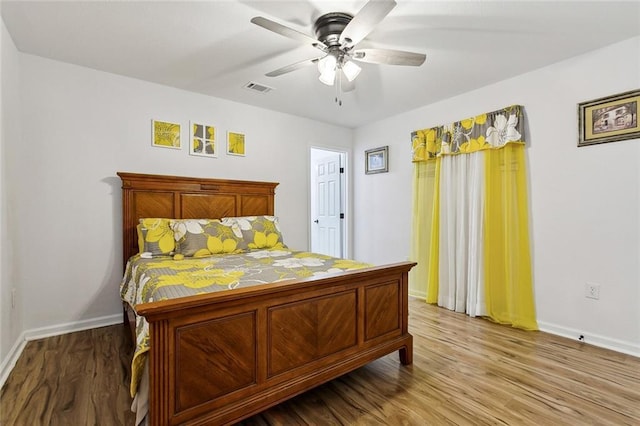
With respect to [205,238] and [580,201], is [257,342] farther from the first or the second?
[580,201]

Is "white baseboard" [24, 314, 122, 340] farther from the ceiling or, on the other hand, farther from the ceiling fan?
the ceiling fan

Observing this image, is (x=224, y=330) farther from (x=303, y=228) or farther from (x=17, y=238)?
(x=303, y=228)

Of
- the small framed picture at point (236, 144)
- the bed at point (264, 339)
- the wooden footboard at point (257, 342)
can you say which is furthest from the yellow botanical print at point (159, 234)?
the wooden footboard at point (257, 342)

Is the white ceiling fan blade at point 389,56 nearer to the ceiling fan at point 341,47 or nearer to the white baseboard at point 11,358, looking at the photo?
the ceiling fan at point 341,47

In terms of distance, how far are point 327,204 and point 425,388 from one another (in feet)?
12.0

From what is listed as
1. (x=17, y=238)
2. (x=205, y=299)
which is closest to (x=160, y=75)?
(x=17, y=238)

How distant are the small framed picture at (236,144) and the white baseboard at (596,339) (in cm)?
370

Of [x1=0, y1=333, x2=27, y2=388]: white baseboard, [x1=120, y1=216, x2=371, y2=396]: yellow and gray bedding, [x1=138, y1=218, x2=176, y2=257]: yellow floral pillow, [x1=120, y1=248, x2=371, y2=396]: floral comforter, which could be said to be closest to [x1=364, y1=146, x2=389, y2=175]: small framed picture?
[x1=120, y1=216, x2=371, y2=396]: yellow and gray bedding

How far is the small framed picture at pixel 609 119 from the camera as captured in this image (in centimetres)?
235

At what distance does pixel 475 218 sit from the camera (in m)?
3.22

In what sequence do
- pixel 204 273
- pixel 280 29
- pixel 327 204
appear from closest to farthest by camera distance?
pixel 280 29
pixel 204 273
pixel 327 204

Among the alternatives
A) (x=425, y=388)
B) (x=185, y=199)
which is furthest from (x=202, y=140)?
(x=425, y=388)

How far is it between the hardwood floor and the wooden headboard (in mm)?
1153

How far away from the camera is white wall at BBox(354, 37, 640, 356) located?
2.38 m
